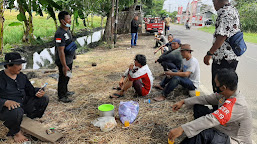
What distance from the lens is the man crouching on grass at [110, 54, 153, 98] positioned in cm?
377

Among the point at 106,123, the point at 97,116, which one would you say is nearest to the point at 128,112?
the point at 106,123

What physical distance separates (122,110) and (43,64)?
18.9ft

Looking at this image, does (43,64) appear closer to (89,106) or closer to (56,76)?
(56,76)

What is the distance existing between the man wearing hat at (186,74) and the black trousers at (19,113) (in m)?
2.11

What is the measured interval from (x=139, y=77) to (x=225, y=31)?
1692 millimetres

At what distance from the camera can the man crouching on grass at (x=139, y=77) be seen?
377cm

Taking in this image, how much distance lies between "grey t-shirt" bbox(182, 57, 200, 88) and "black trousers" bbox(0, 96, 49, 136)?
2.58 meters

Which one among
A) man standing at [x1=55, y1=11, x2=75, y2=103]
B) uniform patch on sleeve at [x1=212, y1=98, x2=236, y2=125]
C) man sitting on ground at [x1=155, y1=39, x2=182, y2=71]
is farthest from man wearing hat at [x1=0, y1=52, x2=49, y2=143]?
man sitting on ground at [x1=155, y1=39, x2=182, y2=71]

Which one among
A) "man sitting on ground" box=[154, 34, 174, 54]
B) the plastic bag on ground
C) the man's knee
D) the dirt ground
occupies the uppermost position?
"man sitting on ground" box=[154, 34, 174, 54]

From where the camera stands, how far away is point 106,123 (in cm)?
291

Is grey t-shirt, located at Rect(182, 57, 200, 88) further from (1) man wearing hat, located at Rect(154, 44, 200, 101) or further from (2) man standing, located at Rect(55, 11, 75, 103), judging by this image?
(2) man standing, located at Rect(55, 11, 75, 103)

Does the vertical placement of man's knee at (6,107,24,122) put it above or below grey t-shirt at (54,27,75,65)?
below

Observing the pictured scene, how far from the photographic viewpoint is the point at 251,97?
4344 millimetres

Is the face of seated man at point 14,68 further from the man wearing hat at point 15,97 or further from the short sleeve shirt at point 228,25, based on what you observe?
the short sleeve shirt at point 228,25
